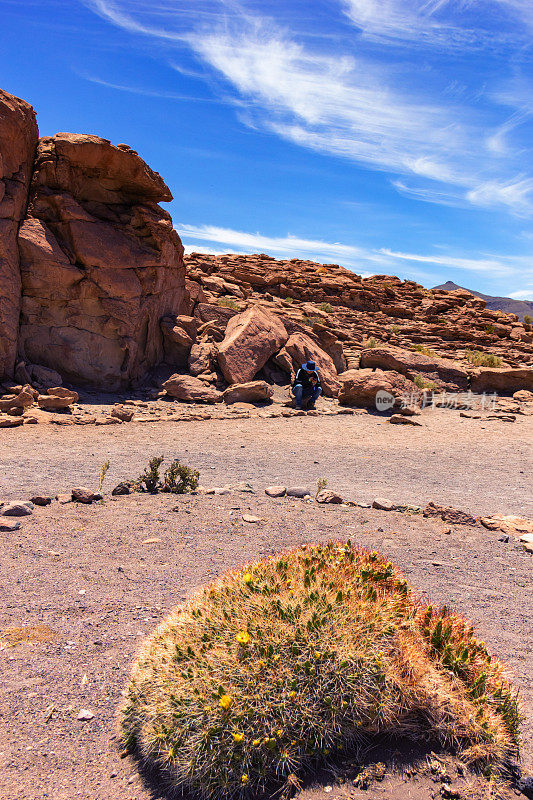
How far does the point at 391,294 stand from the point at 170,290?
23317 millimetres

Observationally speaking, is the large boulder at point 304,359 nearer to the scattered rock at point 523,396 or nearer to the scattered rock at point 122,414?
the scattered rock at point 122,414

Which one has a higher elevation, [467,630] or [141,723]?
[467,630]

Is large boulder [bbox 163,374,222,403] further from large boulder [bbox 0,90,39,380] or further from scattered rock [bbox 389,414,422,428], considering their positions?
scattered rock [bbox 389,414,422,428]

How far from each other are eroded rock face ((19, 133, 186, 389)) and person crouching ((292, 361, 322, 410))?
4.40m

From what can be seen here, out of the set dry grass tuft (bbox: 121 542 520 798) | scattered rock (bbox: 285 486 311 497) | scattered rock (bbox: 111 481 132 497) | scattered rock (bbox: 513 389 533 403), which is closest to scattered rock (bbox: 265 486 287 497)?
scattered rock (bbox: 285 486 311 497)

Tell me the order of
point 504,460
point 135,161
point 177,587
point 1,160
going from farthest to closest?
point 135,161 < point 1,160 < point 504,460 < point 177,587

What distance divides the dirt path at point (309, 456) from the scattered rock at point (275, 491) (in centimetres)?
73

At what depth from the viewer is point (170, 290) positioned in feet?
51.0

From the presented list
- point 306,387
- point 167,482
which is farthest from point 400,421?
point 167,482

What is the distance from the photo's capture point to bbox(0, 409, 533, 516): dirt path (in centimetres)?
719

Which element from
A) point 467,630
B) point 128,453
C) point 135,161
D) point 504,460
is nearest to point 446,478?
point 504,460

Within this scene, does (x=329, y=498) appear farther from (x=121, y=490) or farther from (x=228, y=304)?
(x=228, y=304)

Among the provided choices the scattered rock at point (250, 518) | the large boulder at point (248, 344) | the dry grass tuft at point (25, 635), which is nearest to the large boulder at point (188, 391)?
the large boulder at point (248, 344)

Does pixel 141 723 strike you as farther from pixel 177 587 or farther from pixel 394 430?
pixel 394 430
